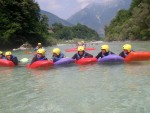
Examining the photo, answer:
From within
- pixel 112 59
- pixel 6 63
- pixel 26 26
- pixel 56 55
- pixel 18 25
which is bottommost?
pixel 6 63

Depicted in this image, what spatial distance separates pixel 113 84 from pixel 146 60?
6.16 m

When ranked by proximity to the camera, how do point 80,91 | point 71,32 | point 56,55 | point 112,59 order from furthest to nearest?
point 71,32 → point 56,55 → point 112,59 → point 80,91

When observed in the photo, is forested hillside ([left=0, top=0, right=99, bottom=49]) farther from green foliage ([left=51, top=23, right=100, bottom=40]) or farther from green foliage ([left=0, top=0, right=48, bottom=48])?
green foliage ([left=51, top=23, right=100, bottom=40])

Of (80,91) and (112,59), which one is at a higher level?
(112,59)

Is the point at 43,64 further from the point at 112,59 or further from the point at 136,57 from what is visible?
the point at 136,57

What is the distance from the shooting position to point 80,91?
9.49 m

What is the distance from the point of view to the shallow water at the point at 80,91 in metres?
7.70

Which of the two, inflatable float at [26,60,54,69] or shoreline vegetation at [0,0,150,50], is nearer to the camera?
inflatable float at [26,60,54,69]

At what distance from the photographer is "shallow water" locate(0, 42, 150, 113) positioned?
770 cm

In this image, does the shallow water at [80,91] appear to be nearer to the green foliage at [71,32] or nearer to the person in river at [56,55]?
the person in river at [56,55]

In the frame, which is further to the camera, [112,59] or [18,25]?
[18,25]

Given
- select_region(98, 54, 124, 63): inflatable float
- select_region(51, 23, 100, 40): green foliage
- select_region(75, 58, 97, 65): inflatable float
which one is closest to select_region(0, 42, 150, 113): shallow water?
select_region(98, 54, 124, 63): inflatable float

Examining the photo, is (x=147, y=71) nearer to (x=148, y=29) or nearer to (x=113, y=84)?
(x=113, y=84)

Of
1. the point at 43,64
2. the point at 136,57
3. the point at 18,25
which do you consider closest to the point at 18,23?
the point at 18,25
